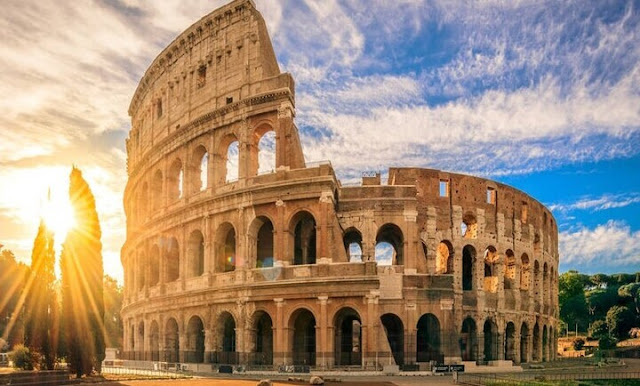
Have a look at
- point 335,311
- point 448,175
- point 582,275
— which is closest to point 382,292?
point 335,311

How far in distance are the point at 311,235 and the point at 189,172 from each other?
908 centimetres

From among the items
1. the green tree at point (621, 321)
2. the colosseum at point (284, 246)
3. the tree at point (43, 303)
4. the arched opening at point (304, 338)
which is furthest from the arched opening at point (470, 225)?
Answer: the green tree at point (621, 321)

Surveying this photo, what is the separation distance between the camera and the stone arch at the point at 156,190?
40781 millimetres


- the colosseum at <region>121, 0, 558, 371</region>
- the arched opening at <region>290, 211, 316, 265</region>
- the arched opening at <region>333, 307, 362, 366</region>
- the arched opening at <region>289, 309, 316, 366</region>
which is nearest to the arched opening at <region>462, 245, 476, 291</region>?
Result: the colosseum at <region>121, 0, 558, 371</region>

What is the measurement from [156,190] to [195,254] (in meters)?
7.67

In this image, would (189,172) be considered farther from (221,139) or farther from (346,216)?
(346,216)

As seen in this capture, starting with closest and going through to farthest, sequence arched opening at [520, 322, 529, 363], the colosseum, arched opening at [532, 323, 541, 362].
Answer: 1. the colosseum
2. arched opening at [520, 322, 529, 363]
3. arched opening at [532, 323, 541, 362]

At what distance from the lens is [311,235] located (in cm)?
3347

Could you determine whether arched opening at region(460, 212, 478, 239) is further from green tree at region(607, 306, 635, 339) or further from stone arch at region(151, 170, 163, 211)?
green tree at region(607, 306, 635, 339)

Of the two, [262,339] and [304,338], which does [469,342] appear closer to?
[304,338]

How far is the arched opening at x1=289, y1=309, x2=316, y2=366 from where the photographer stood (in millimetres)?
31203

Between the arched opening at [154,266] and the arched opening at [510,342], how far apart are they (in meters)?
23.6

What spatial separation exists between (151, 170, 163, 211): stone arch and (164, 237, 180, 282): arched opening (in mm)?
3997

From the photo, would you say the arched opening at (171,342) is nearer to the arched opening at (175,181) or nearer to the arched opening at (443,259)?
the arched opening at (175,181)
